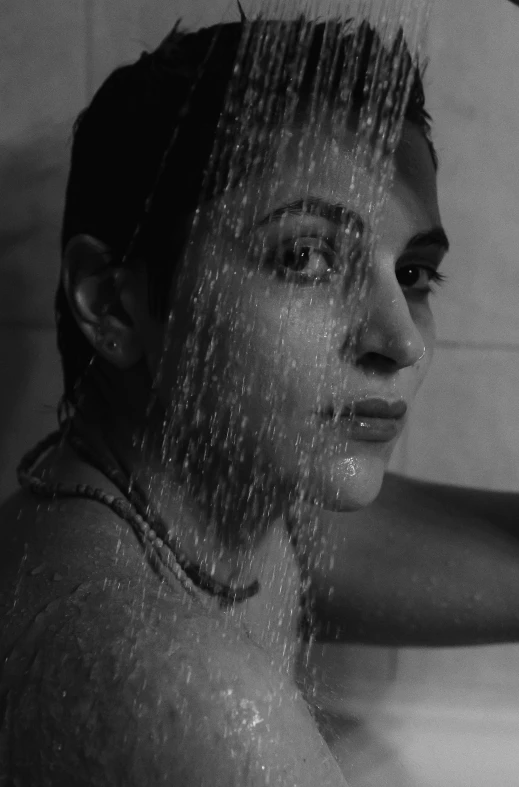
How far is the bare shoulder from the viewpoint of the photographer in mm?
478

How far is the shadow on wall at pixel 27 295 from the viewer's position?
1.04 meters

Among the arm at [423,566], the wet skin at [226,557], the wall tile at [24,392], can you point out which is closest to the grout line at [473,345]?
the arm at [423,566]

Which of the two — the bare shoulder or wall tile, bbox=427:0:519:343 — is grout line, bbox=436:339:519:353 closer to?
wall tile, bbox=427:0:519:343

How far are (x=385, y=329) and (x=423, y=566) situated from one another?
424mm

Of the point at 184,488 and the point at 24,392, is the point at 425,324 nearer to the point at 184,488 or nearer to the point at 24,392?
the point at 184,488

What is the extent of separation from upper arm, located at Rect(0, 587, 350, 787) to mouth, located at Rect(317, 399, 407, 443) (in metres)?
0.24

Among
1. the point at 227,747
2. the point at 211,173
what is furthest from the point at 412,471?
the point at 227,747

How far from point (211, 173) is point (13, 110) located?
0.46m

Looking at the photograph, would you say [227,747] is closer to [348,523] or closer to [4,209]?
[348,523]

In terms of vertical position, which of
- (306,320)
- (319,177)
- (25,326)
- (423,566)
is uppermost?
(319,177)

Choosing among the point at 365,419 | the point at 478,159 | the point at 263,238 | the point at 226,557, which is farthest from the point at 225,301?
the point at 478,159

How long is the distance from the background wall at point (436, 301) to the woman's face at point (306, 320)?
42cm

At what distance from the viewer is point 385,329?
67 centimetres

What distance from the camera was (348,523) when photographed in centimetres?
102
